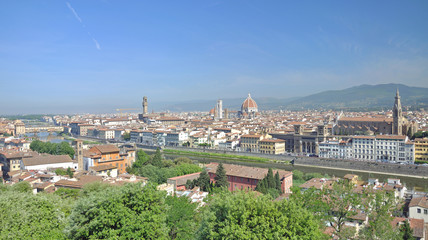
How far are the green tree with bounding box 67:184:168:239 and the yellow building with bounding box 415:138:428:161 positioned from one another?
106 ft

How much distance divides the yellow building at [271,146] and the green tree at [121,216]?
34448 millimetres

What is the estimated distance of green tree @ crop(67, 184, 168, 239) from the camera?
7594 mm

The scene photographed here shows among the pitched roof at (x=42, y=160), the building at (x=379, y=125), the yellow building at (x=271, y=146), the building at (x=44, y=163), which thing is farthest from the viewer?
the building at (x=379, y=125)

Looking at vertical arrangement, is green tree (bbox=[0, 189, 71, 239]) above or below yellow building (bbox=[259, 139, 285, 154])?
above

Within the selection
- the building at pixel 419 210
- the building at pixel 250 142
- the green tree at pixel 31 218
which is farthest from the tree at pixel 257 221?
the building at pixel 250 142

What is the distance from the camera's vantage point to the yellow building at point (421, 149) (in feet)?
108

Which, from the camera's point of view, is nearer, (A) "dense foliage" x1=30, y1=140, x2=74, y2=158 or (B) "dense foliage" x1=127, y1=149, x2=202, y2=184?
(B) "dense foliage" x1=127, y1=149, x2=202, y2=184

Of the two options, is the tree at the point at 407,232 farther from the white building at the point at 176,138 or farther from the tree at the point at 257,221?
the white building at the point at 176,138

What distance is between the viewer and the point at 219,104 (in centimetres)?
10350

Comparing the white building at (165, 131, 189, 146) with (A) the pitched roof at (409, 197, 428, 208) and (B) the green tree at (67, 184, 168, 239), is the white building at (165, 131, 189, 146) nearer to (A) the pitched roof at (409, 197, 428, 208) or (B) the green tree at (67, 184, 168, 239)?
(A) the pitched roof at (409, 197, 428, 208)

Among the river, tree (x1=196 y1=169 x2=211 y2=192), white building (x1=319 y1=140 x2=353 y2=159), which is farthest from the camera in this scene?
white building (x1=319 y1=140 x2=353 y2=159)

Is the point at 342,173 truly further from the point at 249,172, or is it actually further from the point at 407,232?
the point at 407,232

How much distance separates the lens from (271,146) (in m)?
42.2

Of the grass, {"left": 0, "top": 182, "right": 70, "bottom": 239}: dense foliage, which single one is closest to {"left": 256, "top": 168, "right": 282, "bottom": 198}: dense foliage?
{"left": 0, "top": 182, "right": 70, "bottom": 239}: dense foliage
